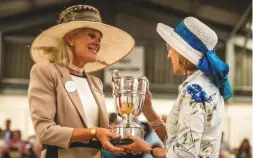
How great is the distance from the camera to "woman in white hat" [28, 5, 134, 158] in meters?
1.85

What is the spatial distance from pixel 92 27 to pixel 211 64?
58 centimetres

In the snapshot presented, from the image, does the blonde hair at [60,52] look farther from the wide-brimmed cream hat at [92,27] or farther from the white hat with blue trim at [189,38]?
the white hat with blue trim at [189,38]

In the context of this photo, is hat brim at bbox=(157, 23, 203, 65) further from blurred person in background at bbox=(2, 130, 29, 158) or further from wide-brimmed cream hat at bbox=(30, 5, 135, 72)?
blurred person in background at bbox=(2, 130, 29, 158)

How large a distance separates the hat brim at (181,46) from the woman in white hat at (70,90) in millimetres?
358

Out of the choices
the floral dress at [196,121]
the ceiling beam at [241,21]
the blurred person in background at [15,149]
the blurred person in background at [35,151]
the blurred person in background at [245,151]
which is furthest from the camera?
the ceiling beam at [241,21]

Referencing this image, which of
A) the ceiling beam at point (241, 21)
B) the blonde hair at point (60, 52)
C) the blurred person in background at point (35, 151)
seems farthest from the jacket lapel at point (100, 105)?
the ceiling beam at point (241, 21)

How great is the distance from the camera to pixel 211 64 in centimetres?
167

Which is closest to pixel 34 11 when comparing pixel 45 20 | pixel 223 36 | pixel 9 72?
pixel 45 20

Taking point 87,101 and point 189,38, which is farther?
point 87,101

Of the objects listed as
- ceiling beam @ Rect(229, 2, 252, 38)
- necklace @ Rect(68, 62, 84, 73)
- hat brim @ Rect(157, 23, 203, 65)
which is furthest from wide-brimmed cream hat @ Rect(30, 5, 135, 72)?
ceiling beam @ Rect(229, 2, 252, 38)

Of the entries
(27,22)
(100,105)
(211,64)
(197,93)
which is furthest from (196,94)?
(27,22)

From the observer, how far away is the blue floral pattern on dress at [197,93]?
1.61m

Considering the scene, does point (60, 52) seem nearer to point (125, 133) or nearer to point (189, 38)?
point (125, 133)

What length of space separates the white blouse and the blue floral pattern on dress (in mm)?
463
